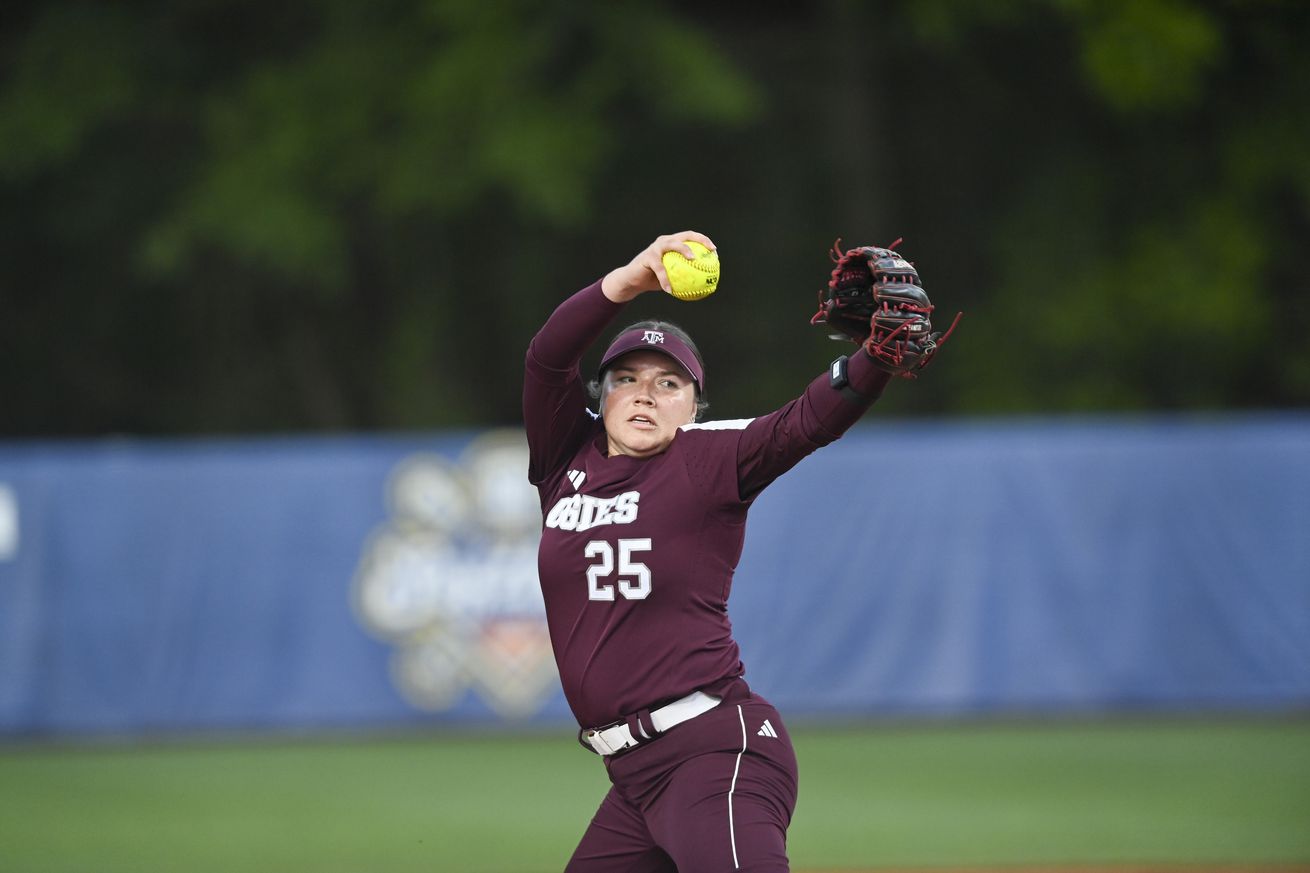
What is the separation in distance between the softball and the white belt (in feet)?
3.15

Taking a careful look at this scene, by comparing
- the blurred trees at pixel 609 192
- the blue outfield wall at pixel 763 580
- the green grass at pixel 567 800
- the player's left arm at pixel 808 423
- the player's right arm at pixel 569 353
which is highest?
the blurred trees at pixel 609 192

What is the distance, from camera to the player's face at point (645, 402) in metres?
4.09

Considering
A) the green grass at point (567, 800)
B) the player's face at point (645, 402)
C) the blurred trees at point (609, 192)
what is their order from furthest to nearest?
→ the blurred trees at point (609, 192), the green grass at point (567, 800), the player's face at point (645, 402)

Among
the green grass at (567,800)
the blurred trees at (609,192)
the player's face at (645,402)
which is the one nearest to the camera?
the player's face at (645,402)

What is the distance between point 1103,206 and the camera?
60.9ft

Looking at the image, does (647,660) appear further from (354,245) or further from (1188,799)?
(354,245)

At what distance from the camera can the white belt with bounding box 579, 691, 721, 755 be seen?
12.8ft

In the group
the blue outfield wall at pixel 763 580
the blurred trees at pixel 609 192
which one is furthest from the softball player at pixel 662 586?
the blurred trees at pixel 609 192

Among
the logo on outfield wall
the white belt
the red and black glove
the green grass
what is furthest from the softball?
the logo on outfield wall

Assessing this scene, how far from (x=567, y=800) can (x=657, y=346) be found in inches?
214

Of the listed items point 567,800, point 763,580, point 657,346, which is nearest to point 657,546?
point 657,346

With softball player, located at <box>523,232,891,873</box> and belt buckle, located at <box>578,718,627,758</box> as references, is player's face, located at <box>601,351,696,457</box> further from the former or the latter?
belt buckle, located at <box>578,718,627,758</box>

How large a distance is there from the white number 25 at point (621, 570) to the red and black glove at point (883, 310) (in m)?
0.71

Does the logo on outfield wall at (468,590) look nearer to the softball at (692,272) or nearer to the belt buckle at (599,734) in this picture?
the belt buckle at (599,734)
